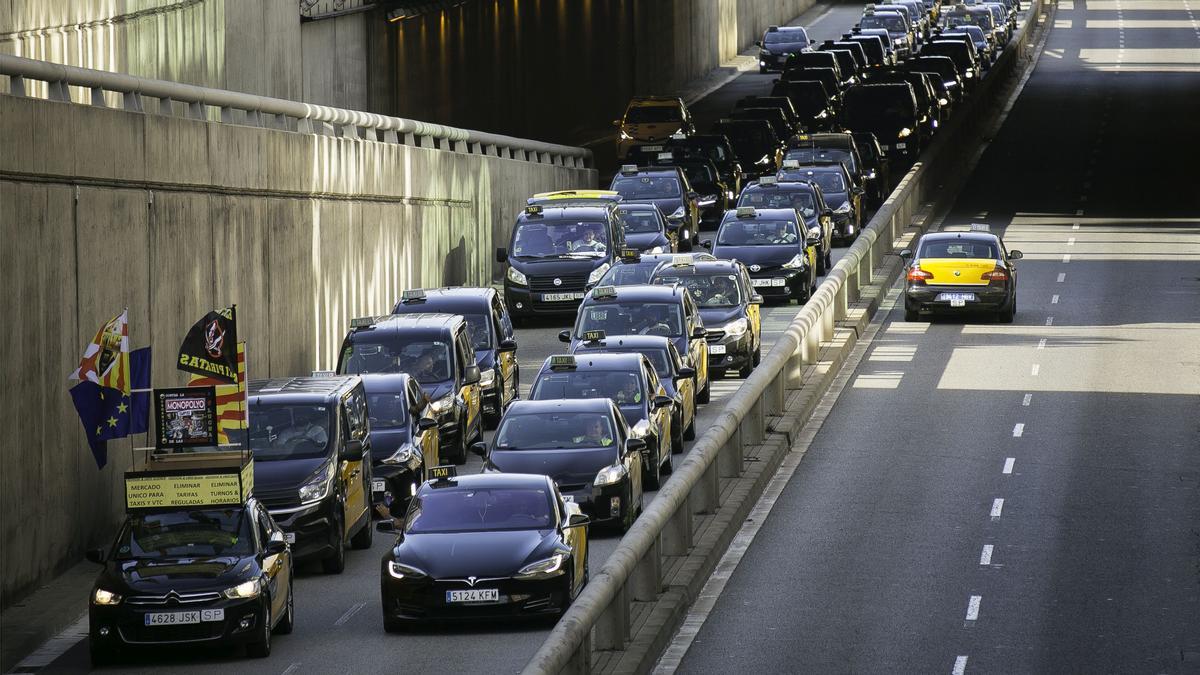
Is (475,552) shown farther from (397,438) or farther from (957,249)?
(957,249)

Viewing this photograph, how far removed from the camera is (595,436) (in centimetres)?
2383

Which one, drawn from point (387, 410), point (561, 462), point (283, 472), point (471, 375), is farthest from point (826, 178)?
point (283, 472)

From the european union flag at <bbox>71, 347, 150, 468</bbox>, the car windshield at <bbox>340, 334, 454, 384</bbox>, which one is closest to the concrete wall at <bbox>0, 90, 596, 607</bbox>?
the european union flag at <bbox>71, 347, 150, 468</bbox>

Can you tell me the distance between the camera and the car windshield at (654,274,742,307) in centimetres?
3406

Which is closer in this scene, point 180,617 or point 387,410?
point 180,617

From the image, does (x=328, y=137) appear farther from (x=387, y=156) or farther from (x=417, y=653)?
(x=417, y=653)

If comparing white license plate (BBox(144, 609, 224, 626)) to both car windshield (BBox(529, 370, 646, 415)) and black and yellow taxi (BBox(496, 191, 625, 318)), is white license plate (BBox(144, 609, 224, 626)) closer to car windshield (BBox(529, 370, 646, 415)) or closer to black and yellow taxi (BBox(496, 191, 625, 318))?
car windshield (BBox(529, 370, 646, 415))

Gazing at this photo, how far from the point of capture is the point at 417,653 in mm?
18953

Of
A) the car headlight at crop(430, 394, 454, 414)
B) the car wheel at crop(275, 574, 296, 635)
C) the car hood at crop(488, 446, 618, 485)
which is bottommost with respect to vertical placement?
the car wheel at crop(275, 574, 296, 635)

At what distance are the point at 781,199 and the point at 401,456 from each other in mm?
22373

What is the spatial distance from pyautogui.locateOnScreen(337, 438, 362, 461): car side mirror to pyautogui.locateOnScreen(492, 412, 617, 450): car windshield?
175 cm

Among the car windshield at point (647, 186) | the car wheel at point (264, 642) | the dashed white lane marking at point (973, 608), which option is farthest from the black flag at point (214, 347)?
the car windshield at point (647, 186)

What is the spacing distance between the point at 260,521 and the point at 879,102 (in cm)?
4380

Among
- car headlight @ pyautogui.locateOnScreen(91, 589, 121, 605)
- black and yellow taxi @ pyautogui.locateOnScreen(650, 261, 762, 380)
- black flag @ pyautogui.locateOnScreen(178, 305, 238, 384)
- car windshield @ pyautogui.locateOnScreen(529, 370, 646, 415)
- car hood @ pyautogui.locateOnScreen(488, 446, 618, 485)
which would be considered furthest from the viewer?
black and yellow taxi @ pyautogui.locateOnScreen(650, 261, 762, 380)
